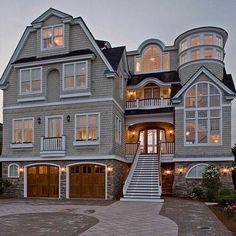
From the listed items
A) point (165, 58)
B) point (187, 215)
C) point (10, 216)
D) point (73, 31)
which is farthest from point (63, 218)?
point (165, 58)

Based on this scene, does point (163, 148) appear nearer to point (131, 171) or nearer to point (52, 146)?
point (131, 171)

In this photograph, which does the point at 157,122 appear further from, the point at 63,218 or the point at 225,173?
the point at 63,218

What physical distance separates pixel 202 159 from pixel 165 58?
31.8ft

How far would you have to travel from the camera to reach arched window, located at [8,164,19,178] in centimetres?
2152

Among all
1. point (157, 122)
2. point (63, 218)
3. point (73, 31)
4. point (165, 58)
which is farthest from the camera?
point (165, 58)

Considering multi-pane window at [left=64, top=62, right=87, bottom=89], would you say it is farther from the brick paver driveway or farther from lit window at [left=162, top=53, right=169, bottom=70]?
the brick paver driveway

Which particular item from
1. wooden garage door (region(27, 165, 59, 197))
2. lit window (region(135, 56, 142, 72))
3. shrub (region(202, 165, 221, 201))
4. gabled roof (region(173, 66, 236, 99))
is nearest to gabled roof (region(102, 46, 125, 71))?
lit window (region(135, 56, 142, 72))

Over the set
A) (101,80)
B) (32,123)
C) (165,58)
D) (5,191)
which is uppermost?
(165,58)

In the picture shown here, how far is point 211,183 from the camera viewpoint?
18516 millimetres

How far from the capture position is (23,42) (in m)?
22.3

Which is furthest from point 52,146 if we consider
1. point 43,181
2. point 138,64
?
point 138,64

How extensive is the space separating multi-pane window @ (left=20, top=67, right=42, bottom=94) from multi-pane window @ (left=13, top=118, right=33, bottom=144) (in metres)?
2.10

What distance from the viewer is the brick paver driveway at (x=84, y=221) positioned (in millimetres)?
9758

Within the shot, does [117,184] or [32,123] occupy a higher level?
[32,123]
